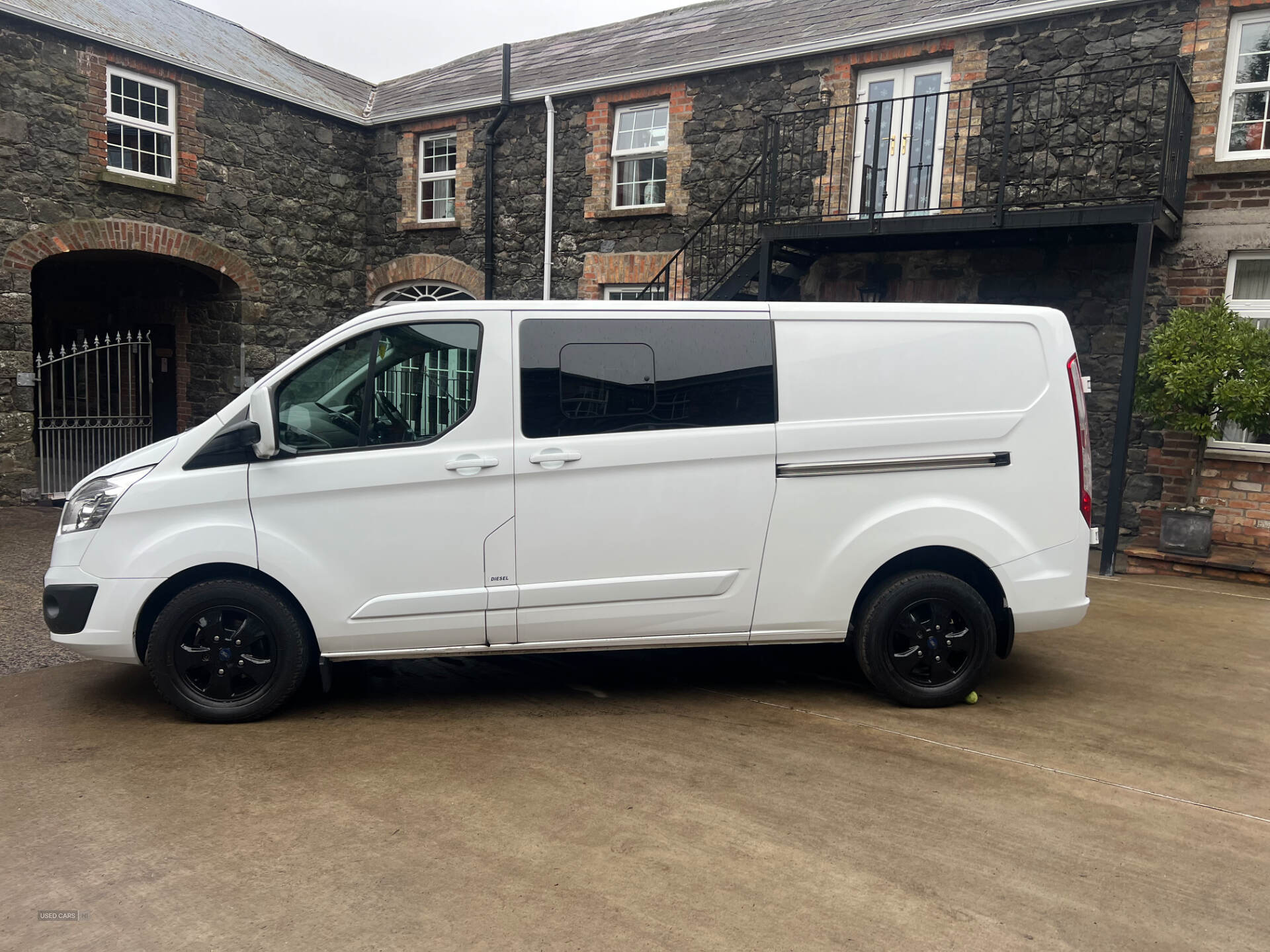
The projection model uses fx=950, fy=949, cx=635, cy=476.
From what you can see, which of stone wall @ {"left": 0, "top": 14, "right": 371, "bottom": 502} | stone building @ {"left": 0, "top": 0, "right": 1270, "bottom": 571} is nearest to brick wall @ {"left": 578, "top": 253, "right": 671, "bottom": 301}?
stone building @ {"left": 0, "top": 0, "right": 1270, "bottom": 571}

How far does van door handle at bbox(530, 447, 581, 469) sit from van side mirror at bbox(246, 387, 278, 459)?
1198mm

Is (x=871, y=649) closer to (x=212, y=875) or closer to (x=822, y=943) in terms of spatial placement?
(x=822, y=943)

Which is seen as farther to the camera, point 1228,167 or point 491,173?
point 491,173

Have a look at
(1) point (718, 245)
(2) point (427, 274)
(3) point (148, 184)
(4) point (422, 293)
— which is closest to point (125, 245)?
(3) point (148, 184)

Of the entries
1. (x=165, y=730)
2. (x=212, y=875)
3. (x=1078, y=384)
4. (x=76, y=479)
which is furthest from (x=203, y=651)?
(x=76, y=479)

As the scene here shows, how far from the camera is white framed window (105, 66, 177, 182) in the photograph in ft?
40.0

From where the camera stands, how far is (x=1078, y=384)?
15.7 ft

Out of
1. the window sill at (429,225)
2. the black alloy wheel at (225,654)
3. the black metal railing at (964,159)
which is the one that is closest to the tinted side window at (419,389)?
the black alloy wheel at (225,654)

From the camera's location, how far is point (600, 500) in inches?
179

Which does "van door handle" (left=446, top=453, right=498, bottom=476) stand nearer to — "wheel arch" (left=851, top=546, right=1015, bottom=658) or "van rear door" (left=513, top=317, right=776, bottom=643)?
"van rear door" (left=513, top=317, right=776, bottom=643)

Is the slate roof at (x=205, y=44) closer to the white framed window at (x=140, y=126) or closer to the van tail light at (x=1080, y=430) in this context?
the white framed window at (x=140, y=126)

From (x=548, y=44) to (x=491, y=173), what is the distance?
2936 mm

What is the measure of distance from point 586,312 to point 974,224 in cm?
600

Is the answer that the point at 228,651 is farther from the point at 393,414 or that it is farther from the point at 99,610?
the point at 393,414
